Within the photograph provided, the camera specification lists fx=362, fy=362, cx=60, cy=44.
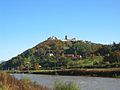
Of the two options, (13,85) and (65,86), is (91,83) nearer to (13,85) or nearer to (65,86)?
(65,86)

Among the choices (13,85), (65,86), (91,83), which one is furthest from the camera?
(91,83)

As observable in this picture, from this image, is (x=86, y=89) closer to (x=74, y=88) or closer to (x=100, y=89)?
(x=100, y=89)

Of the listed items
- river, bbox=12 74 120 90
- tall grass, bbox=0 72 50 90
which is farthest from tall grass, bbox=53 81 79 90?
river, bbox=12 74 120 90

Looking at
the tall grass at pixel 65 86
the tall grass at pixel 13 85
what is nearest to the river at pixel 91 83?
the tall grass at pixel 13 85

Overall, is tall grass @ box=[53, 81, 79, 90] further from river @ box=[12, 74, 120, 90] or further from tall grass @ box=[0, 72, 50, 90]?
river @ box=[12, 74, 120, 90]

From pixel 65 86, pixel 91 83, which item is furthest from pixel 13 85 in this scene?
pixel 91 83

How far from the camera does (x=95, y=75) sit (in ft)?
337

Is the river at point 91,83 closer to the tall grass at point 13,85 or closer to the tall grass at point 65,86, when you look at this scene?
the tall grass at point 13,85

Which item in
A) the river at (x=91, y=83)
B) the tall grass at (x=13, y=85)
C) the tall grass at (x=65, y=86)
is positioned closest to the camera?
the tall grass at (x=13, y=85)

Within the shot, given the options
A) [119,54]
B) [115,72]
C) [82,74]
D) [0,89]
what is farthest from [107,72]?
[0,89]

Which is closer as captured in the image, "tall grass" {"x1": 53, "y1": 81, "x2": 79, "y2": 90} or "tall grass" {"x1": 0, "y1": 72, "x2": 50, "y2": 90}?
"tall grass" {"x1": 0, "y1": 72, "x2": 50, "y2": 90}

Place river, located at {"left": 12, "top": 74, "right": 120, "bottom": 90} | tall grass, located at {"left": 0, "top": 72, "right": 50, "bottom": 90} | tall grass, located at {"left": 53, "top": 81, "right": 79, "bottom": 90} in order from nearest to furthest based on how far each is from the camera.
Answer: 1. tall grass, located at {"left": 0, "top": 72, "right": 50, "bottom": 90}
2. tall grass, located at {"left": 53, "top": 81, "right": 79, "bottom": 90}
3. river, located at {"left": 12, "top": 74, "right": 120, "bottom": 90}

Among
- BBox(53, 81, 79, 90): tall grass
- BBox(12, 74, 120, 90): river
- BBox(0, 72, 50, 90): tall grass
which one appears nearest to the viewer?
BBox(0, 72, 50, 90): tall grass

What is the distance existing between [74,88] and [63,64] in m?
147
